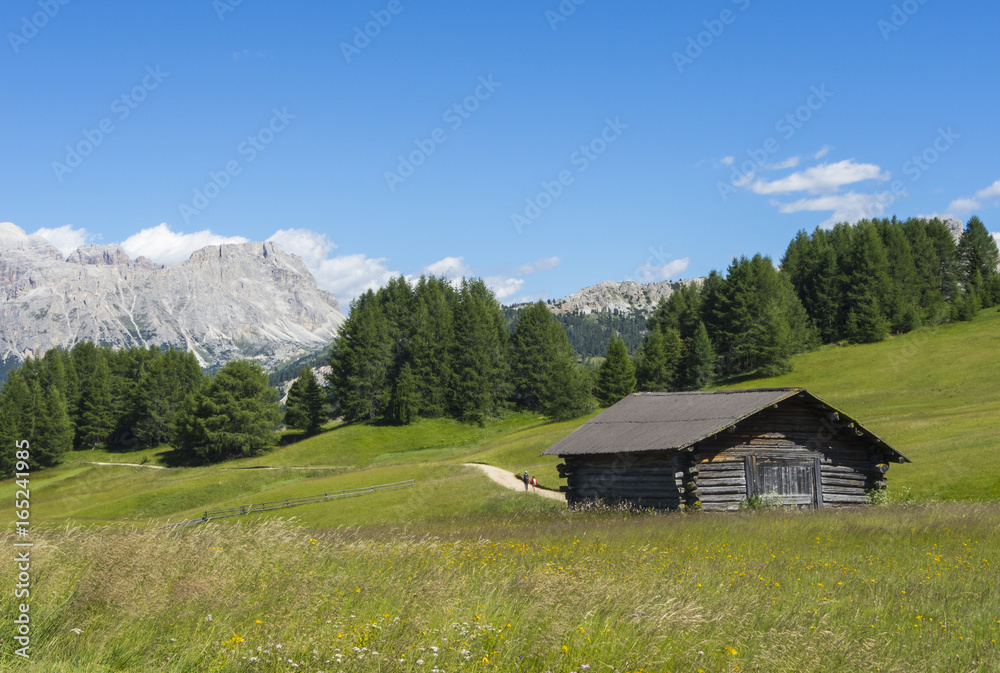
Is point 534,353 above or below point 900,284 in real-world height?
below

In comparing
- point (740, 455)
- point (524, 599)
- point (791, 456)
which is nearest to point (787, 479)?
point (791, 456)

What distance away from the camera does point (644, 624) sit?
6.91 meters

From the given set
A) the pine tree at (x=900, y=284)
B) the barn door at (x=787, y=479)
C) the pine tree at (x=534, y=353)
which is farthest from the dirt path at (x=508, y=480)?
the pine tree at (x=900, y=284)

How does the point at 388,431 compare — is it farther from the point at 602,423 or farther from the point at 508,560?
the point at 508,560

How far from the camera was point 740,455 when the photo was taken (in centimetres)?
2828

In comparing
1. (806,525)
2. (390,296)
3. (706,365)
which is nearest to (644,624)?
(806,525)

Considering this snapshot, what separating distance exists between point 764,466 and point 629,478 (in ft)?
16.8

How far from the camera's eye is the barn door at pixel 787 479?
28.2 meters

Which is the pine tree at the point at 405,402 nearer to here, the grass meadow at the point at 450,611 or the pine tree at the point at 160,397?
the pine tree at the point at 160,397

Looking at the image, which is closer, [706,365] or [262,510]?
[262,510]

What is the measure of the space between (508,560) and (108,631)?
587cm

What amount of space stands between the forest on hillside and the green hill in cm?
424

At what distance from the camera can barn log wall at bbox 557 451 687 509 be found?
1091 inches

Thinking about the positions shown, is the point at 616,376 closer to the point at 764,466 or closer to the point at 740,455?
the point at 764,466
